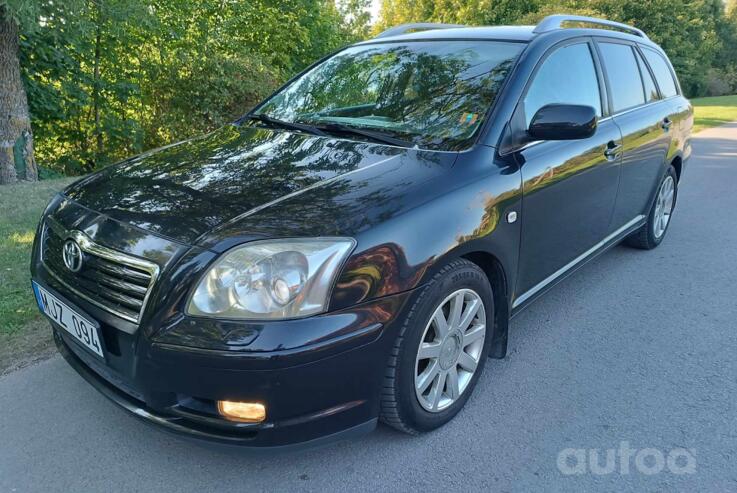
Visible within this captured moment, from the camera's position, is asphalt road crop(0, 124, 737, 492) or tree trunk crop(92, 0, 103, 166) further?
tree trunk crop(92, 0, 103, 166)

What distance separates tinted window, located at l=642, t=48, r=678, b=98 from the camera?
4.73 m

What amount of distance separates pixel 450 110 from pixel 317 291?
54.8 inches

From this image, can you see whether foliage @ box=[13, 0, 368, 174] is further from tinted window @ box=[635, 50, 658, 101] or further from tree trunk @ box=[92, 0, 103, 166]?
tinted window @ box=[635, 50, 658, 101]

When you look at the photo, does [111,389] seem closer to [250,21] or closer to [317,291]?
[317,291]

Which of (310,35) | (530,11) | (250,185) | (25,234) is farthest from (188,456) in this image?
(530,11)

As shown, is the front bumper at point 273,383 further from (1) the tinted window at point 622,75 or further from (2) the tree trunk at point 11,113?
(2) the tree trunk at point 11,113

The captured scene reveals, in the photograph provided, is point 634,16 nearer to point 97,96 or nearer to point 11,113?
point 97,96

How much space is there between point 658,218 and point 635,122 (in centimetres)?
136

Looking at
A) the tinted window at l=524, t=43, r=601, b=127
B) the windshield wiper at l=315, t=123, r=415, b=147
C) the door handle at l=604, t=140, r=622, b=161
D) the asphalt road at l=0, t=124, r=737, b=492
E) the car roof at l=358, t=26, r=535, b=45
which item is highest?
the car roof at l=358, t=26, r=535, b=45

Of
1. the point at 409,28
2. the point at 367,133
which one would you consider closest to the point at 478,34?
the point at 409,28

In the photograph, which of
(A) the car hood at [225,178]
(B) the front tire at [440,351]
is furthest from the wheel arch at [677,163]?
(A) the car hood at [225,178]

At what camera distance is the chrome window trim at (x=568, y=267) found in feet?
10.1

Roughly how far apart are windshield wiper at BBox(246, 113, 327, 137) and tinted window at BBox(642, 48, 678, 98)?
10.2ft

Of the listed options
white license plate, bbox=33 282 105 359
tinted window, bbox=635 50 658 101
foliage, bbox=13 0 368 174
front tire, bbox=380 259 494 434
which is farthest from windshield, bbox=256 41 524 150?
foliage, bbox=13 0 368 174
